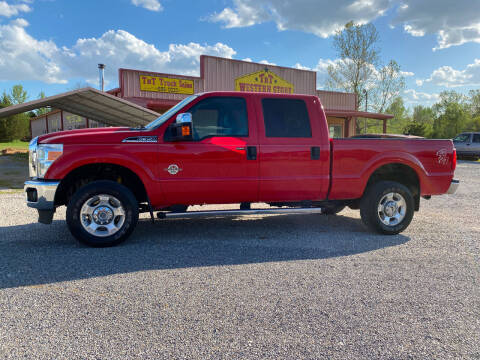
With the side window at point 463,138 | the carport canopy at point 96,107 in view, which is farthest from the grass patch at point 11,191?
the side window at point 463,138

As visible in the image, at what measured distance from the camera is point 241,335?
8.24ft

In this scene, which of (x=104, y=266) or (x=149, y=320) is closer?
(x=149, y=320)

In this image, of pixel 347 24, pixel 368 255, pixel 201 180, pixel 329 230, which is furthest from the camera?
pixel 347 24

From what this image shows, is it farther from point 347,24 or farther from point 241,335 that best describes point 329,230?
point 347,24

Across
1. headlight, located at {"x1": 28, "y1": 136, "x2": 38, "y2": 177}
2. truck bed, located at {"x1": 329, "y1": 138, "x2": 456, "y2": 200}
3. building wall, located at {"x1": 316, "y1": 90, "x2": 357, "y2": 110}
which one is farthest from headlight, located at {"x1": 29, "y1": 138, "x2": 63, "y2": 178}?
building wall, located at {"x1": 316, "y1": 90, "x2": 357, "y2": 110}

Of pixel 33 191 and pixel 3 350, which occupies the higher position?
pixel 33 191

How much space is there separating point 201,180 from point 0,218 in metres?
4.11

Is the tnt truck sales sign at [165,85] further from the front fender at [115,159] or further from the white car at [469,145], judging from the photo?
the white car at [469,145]

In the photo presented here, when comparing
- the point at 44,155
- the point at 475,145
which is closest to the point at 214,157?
the point at 44,155

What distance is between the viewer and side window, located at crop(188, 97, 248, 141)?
15.9 ft

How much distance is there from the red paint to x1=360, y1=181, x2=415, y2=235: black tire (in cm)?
20

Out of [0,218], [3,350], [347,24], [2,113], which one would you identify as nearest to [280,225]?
[3,350]

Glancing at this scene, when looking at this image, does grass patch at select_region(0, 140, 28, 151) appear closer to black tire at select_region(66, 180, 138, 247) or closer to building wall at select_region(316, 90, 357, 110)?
building wall at select_region(316, 90, 357, 110)

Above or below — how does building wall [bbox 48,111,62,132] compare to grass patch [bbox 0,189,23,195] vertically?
above
